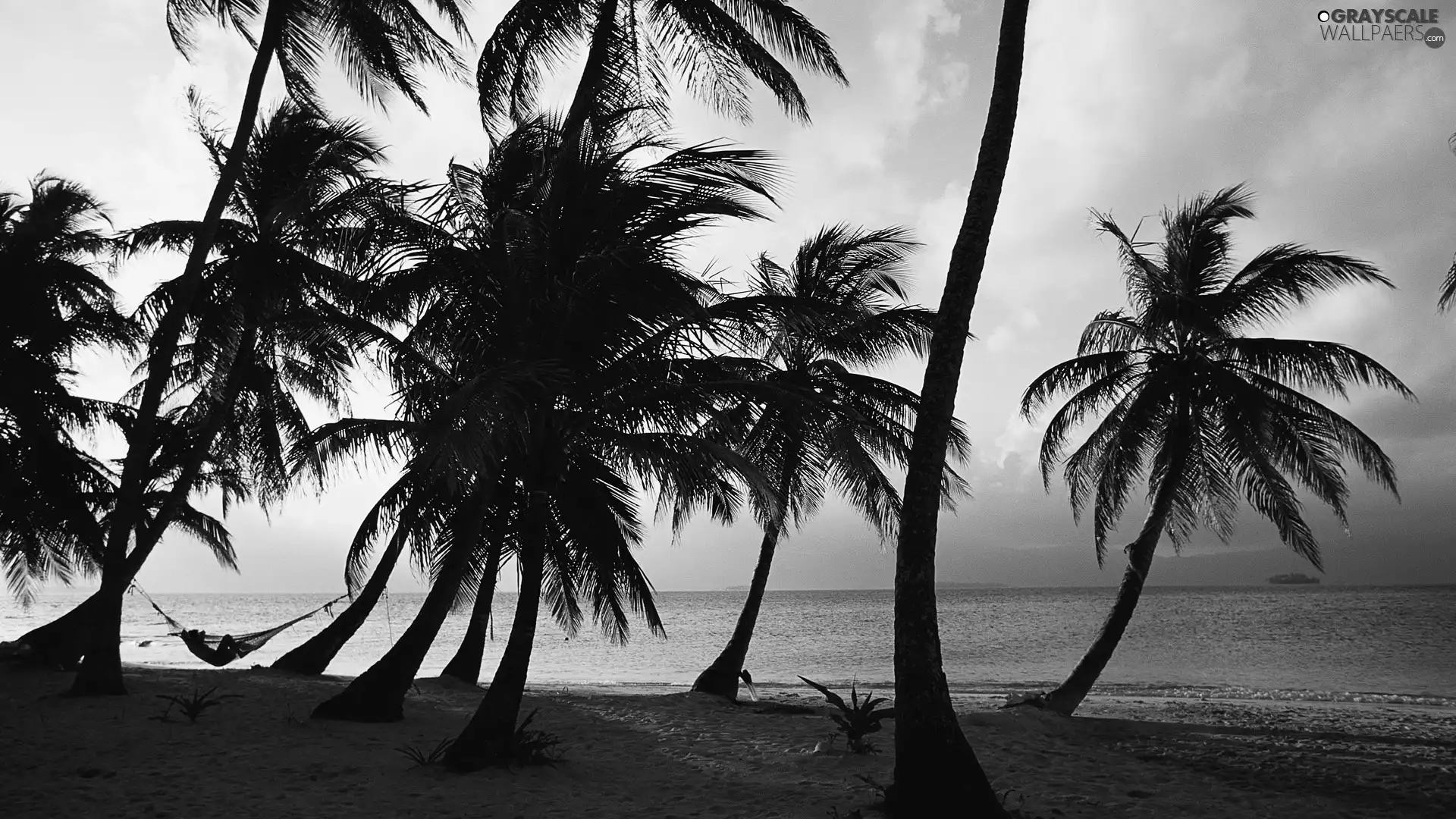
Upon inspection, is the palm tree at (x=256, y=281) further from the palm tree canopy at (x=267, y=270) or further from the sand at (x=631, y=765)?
the sand at (x=631, y=765)

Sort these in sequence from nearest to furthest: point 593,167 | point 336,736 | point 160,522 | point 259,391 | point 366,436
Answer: point 593,167, point 336,736, point 366,436, point 160,522, point 259,391

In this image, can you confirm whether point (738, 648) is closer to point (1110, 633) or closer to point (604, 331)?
point (1110, 633)

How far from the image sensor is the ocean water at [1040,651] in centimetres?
1919

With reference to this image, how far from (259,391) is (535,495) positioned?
7599 millimetres

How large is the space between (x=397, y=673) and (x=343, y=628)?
4.04 meters

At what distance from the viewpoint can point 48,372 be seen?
1229 centimetres

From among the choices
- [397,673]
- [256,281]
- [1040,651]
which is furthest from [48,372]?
[1040,651]

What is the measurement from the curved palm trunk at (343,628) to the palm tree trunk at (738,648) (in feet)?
15.3

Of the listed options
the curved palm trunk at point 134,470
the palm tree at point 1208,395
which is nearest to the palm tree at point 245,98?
the curved palm trunk at point 134,470

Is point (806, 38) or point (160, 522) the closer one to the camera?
point (806, 38)

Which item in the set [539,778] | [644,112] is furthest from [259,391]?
[539,778]

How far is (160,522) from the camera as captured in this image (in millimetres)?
11445

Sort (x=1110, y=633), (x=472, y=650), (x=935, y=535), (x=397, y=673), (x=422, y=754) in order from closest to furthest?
(x=935, y=535) → (x=422, y=754) → (x=397, y=673) → (x=1110, y=633) → (x=472, y=650)

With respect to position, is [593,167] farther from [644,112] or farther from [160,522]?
[160,522]
